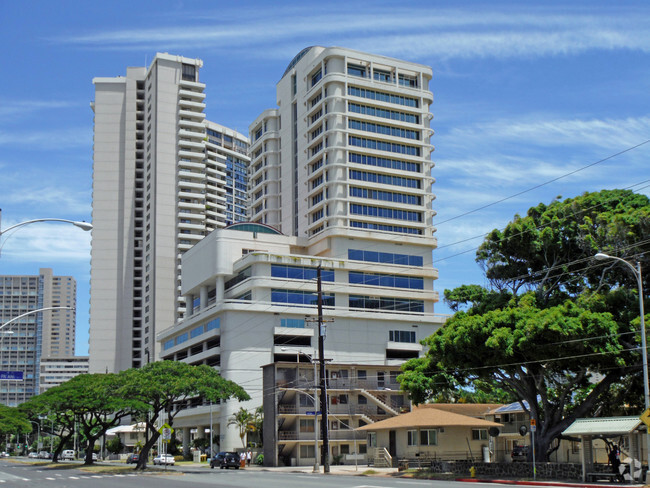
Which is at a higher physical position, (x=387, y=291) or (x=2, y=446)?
(x=387, y=291)

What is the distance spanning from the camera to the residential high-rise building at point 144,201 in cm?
14850

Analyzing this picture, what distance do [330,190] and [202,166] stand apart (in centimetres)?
4885

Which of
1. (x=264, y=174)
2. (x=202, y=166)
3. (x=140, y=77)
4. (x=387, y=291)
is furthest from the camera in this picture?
(x=140, y=77)

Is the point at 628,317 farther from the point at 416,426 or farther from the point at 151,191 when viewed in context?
the point at 151,191

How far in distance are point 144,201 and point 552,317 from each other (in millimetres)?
125692

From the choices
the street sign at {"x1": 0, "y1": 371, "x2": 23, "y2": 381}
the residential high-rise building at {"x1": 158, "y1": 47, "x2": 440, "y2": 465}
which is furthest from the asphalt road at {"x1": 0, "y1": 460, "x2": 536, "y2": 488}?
the residential high-rise building at {"x1": 158, "y1": 47, "x2": 440, "y2": 465}

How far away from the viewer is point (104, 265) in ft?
512

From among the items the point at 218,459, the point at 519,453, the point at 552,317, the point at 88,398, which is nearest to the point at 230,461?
the point at 218,459

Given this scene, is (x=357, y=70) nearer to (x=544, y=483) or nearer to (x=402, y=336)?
(x=402, y=336)

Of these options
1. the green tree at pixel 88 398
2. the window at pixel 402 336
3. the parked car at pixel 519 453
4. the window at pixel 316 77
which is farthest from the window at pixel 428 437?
the window at pixel 316 77

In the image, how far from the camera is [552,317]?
41.0 m

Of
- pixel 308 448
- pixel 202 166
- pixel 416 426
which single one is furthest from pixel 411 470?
pixel 202 166

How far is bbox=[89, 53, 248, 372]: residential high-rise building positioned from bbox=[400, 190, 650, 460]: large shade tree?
332ft

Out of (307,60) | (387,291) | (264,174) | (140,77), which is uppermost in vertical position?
(140,77)
